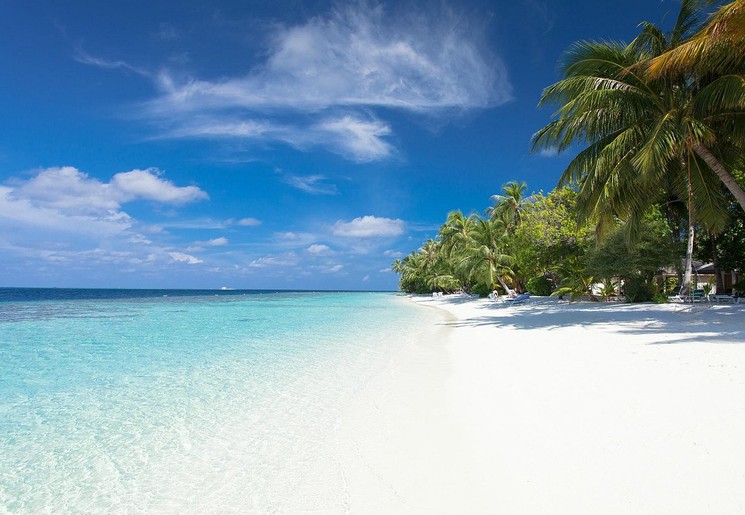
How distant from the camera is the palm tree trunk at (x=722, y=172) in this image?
1002 centimetres

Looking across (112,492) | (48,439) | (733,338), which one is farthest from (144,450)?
(733,338)

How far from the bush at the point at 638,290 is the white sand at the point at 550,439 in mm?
12338

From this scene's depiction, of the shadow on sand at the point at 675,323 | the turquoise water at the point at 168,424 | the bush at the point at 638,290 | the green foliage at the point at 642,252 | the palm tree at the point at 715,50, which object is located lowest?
the turquoise water at the point at 168,424

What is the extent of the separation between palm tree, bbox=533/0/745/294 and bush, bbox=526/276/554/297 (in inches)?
649

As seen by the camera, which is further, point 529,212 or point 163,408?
point 529,212

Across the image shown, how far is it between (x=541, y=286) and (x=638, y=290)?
10.4 m

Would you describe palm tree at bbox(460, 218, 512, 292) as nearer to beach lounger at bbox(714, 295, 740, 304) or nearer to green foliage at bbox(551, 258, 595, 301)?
green foliage at bbox(551, 258, 595, 301)

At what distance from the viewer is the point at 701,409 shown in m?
3.81

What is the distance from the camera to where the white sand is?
267 centimetres

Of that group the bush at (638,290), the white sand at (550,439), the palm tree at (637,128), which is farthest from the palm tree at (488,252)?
the white sand at (550,439)

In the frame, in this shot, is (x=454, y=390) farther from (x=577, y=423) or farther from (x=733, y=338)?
(x=733, y=338)

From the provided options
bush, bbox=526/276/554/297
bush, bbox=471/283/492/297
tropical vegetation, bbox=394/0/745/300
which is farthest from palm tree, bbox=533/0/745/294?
bush, bbox=471/283/492/297

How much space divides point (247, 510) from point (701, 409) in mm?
4133

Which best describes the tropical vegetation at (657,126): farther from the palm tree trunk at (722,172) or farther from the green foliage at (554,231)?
the green foliage at (554,231)
